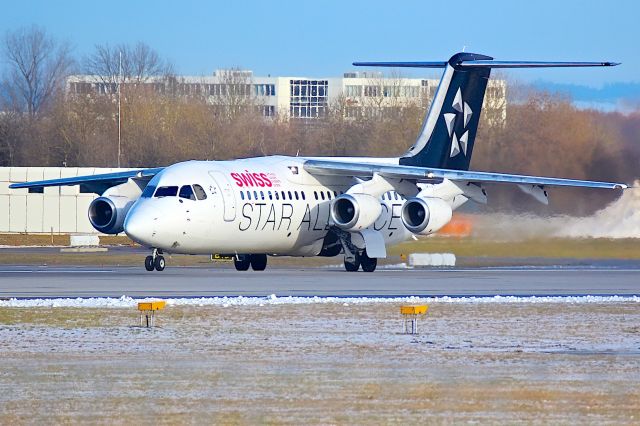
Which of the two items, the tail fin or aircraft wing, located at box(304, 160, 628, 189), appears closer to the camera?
aircraft wing, located at box(304, 160, 628, 189)

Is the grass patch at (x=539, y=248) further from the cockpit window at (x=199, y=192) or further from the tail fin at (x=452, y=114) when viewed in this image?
the cockpit window at (x=199, y=192)

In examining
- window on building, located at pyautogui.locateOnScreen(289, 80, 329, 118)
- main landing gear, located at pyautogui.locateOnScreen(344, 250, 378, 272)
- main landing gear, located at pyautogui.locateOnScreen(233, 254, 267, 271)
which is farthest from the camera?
window on building, located at pyautogui.locateOnScreen(289, 80, 329, 118)

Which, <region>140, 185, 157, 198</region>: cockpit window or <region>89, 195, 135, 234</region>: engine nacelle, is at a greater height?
<region>140, 185, 157, 198</region>: cockpit window

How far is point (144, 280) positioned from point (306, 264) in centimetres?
1031

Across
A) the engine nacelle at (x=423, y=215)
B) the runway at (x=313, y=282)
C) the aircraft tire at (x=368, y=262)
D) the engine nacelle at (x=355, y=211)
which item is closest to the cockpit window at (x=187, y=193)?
the runway at (x=313, y=282)

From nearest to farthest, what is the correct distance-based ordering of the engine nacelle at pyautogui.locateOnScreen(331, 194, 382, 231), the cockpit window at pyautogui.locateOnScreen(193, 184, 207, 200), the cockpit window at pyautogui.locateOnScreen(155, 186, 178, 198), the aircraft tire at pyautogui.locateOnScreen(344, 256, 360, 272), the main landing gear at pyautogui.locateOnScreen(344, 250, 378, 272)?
the cockpit window at pyautogui.locateOnScreen(155, 186, 178, 198), the cockpit window at pyautogui.locateOnScreen(193, 184, 207, 200), the engine nacelle at pyautogui.locateOnScreen(331, 194, 382, 231), the main landing gear at pyautogui.locateOnScreen(344, 250, 378, 272), the aircraft tire at pyautogui.locateOnScreen(344, 256, 360, 272)

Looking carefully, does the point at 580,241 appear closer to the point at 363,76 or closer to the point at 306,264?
the point at 306,264

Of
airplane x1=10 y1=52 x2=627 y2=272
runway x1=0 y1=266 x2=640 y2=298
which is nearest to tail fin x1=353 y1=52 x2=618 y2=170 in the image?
airplane x1=10 y1=52 x2=627 y2=272

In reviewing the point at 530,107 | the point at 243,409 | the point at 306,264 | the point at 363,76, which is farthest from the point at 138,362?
the point at 363,76

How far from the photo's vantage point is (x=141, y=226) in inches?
1168

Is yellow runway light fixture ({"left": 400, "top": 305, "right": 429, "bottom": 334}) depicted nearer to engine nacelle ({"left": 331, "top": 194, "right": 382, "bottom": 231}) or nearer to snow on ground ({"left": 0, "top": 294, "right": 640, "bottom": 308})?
snow on ground ({"left": 0, "top": 294, "right": 640, "bottom": 308})

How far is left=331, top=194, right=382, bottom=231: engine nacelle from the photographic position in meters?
32.7

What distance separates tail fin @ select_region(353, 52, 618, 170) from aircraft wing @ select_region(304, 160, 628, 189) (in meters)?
3.43

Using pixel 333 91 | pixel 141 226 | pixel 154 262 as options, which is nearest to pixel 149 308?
pixel 141 226
